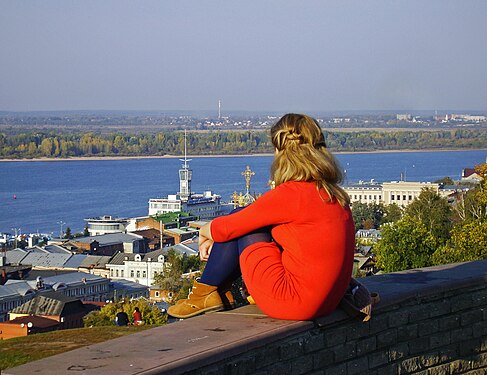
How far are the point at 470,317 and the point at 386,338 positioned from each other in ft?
1.41

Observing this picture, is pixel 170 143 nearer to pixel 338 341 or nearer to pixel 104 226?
pixel 104 226

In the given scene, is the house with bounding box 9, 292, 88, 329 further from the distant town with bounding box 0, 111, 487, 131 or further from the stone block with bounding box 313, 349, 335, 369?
the distant town with bounding box 0, 111, 487, 131

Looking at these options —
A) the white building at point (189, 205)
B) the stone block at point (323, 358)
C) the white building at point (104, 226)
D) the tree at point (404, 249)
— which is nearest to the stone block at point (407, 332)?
the stone block at point (323, 358)

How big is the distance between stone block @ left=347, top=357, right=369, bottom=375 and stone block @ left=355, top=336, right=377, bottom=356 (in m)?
0.02

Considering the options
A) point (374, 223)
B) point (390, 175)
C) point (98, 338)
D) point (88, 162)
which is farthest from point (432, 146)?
point (98, 338)

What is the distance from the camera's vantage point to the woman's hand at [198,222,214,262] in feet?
8.57

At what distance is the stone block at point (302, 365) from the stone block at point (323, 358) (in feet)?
0.07

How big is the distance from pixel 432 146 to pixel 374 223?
85591 mm

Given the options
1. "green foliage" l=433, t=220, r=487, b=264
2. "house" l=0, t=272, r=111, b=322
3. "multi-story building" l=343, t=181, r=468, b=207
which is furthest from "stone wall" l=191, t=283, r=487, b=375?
"multi-story building" l=343, t=181, r=468, b=207

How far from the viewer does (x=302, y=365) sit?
253 centimetres

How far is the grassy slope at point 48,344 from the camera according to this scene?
3.35 m

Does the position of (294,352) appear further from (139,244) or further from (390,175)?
(390,175)

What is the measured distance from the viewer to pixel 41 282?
24.1 meters

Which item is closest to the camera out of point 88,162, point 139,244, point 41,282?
point 41,282
